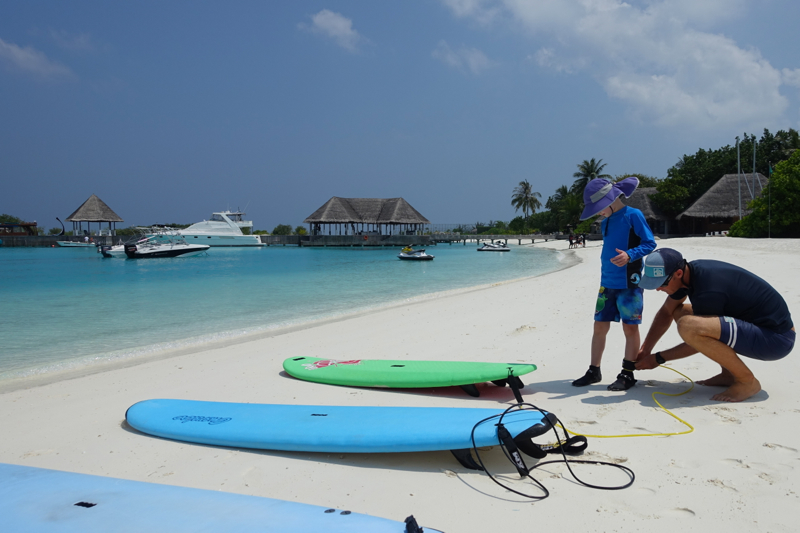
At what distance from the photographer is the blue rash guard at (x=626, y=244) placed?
3.27 m


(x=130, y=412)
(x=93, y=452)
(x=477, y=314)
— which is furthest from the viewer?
(x=477, y=314)

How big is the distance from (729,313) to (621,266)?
2.28ft

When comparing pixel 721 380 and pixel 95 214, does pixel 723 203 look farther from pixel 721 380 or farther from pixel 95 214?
pixel 95 214

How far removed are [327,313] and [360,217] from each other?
51.8m

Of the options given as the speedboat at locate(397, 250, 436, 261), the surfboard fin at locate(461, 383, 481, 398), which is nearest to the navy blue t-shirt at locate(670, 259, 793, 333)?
the surfboard fin at locate(461, 383, 481, 398)

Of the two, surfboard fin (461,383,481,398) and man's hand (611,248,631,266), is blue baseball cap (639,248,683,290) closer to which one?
man's hand (611,248,631,266)

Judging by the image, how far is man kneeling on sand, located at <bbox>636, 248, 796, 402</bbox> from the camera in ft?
9.43

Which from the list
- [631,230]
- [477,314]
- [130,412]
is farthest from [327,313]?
[631,230]

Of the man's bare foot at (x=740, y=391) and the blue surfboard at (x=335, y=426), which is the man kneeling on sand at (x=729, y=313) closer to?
the man's bare foot at (x=740, y=391)

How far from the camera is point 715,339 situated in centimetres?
290

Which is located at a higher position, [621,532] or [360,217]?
[360,217]

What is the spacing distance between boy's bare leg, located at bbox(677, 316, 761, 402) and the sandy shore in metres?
0.09

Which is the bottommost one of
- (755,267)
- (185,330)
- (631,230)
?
(185,330)

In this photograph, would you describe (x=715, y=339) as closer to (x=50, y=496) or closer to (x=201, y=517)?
(x=201, y=517)
